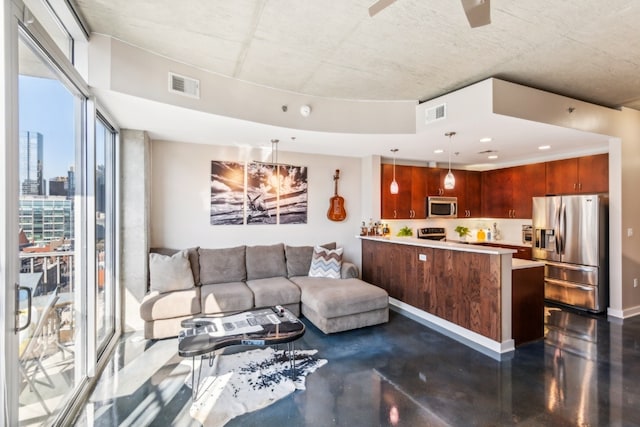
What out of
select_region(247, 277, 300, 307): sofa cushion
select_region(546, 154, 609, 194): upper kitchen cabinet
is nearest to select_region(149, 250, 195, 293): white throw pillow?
select_region(247, 277, 300, 307): sofa cushion

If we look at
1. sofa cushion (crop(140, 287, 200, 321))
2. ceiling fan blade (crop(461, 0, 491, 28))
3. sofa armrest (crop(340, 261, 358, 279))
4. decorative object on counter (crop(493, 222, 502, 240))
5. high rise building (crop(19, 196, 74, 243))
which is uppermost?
Result: ceiling fan blade (crop(461, 0, 491, 28))

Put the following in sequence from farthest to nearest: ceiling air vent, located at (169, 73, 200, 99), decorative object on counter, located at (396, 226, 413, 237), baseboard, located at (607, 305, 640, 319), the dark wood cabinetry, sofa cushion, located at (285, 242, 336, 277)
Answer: decorative object on counter, located at (396, 226, 413, 237) → the dark wood cabinetry → sofa cushion, located at (285, 242, 336, 277) → baseboard, located at (607, 305, 640, 319) → ceiling air vent, located at (169, 73, 200, 99)

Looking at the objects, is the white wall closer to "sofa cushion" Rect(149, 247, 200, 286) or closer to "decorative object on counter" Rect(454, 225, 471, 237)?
"sofa cushion" Rect(149, 247, 200, 286)

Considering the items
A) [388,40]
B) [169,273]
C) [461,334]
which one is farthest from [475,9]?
[169,273]

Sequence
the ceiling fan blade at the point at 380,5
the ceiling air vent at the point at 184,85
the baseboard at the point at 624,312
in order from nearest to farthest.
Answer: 1. the ceiling fan blade at the point at 380,5
2. the ceiling air vent at the point at 184,85
3. the baseboard at the point at 624,312

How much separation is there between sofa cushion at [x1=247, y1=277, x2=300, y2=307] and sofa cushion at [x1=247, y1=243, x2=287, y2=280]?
24cm

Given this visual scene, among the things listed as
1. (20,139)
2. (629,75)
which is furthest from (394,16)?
(629,75)

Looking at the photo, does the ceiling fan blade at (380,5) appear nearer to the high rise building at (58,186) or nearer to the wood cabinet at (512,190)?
the high rise building at (58,186)

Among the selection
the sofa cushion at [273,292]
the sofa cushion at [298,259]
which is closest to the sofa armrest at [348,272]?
the sofa cushion at [298,259]

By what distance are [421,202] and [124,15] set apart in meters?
5.12

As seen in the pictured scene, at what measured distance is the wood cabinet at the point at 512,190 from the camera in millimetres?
5431

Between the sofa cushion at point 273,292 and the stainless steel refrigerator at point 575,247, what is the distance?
404 cm

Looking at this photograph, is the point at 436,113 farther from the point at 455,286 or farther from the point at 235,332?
→ the point at 235,332

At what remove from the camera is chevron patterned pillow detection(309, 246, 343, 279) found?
4.53m
